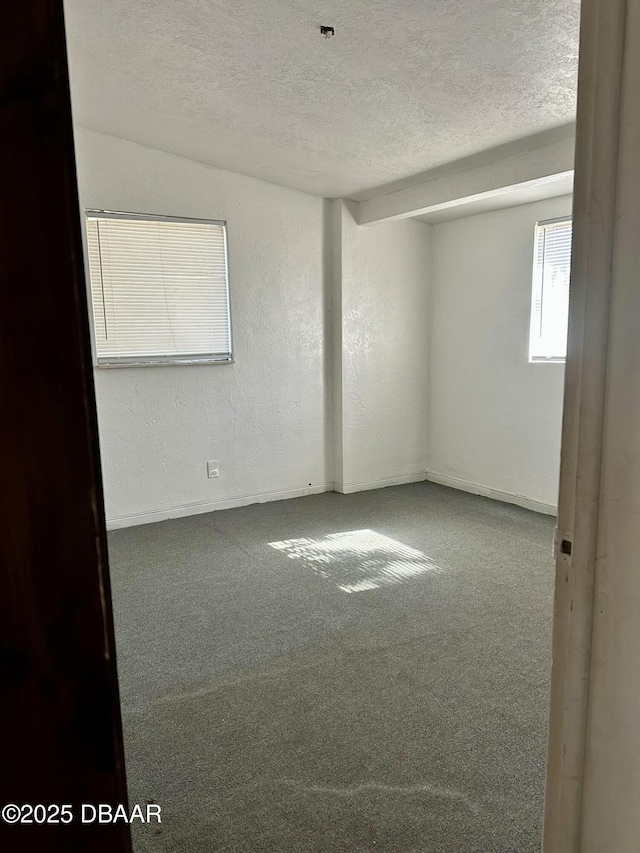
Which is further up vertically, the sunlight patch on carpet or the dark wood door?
the dark wood door

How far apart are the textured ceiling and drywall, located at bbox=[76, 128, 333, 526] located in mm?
340

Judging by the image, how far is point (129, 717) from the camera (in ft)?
6.29

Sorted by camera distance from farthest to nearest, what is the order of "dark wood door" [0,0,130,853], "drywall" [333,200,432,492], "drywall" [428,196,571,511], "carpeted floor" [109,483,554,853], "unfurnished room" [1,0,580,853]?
"drywall" [333,200,432,492] → "drywall" [428,196,571,511] → "unfurnished room" [1,0,580,853] → "carpeted floor" [109,483,554,853] → "dark wood door" [0,0,130,853]

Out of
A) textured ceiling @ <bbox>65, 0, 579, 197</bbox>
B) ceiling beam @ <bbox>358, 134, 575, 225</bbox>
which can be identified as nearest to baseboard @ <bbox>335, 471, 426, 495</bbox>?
ceiling beam @ <bbox>358, 134, 575, 225</bbox>

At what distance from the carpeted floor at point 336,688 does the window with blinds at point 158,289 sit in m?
1.37

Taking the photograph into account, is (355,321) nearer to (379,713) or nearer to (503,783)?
(379,713)

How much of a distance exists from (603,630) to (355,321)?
13.3 ft

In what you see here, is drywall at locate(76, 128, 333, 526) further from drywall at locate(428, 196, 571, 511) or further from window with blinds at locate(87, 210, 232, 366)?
drywall at locate(428, 196, 571, 511)

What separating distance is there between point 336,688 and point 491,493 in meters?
2.96

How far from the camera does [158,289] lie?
12.9ft

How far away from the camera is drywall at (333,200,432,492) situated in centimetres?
459

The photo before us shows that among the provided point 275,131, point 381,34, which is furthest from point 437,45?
point 275,131

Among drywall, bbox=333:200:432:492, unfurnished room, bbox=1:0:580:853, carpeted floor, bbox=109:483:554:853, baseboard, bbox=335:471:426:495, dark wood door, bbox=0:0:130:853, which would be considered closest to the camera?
dark wood door, bbox=0:0:130:853

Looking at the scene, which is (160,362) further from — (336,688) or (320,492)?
(336,688)
